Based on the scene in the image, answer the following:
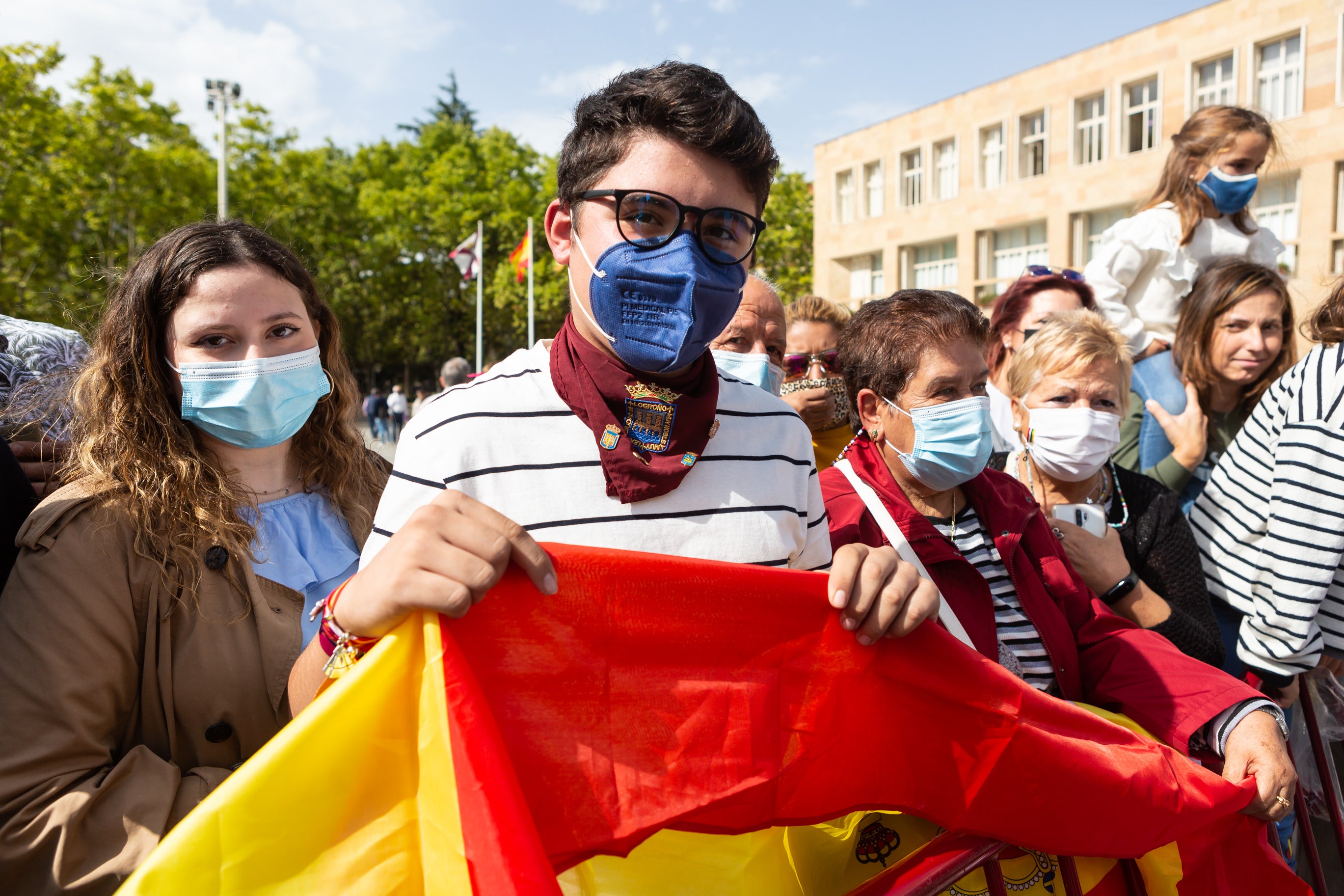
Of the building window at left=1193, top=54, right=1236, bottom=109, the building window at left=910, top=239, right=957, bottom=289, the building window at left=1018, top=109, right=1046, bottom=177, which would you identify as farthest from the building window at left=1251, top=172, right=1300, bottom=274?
the building window at left=910, top=239, right=957, bottom=289

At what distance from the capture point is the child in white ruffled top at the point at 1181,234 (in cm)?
464

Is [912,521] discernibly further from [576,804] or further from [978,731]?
[576,804]

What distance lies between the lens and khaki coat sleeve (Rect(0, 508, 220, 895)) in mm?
1646

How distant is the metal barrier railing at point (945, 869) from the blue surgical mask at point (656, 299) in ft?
3.50

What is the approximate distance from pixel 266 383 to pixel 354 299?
122 feet

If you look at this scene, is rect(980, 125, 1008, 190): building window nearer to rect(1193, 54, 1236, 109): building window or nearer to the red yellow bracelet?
rect(1193, 54, 1236, 109): building window

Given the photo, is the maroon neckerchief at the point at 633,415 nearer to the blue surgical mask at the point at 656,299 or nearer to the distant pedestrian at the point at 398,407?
the blue surgical mask at the point at 656,299

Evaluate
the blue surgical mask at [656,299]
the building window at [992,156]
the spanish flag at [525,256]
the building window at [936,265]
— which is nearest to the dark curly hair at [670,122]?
the blue surgical mask at [656,299]

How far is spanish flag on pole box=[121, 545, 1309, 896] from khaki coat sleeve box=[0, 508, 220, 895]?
0.77 m

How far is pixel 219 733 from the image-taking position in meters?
2.01

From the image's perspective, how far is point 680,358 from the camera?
165 cm

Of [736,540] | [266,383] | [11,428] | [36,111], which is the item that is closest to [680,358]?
[736,540]

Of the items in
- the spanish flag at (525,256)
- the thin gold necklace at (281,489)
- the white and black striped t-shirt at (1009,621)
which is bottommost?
the white and black striped t-shirt at (1009,621)

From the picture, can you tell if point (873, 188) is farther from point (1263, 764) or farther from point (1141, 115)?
point (1263, 764)
